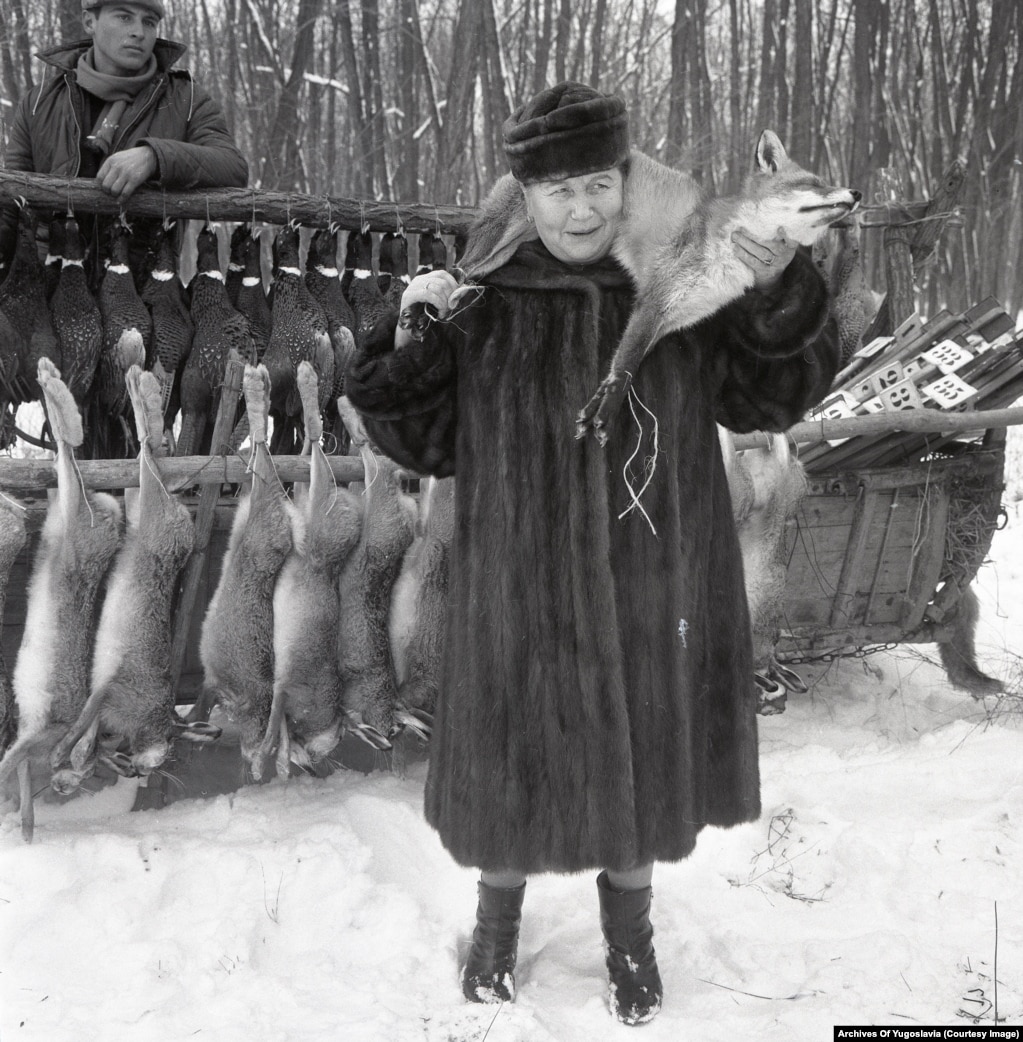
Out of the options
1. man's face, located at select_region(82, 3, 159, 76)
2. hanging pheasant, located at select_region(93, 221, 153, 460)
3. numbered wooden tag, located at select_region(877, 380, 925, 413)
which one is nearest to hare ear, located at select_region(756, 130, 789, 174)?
numbered wooden tag, located at select_region(877, 380, 925, 413)

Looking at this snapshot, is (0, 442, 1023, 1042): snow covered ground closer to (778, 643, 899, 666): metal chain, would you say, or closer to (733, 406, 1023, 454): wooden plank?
(778, 643, 899, 666): metal chain

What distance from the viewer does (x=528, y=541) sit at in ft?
6.68

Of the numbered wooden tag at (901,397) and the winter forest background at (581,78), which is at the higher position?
the winter forest background at (581,78)

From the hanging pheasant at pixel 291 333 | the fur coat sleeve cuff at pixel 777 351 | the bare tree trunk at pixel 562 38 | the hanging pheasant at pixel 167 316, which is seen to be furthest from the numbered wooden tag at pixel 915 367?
the bare tree trunk at pixel 562 38

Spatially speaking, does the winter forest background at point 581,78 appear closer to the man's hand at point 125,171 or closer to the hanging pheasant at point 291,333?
the hanging pheasant at point 291,333

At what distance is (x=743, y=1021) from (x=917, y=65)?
9409mm

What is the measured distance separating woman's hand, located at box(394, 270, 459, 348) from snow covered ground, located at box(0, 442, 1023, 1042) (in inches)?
59.3

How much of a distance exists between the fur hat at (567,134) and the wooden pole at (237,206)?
0.84 meters

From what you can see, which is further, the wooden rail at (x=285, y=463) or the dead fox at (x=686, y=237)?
the wooden rail at (x=285, y=463)

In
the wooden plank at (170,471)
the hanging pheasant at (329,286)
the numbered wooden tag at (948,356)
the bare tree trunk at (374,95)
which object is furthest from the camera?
the bare tree trunk at (374,95)

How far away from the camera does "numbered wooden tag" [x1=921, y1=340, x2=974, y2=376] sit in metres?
3.53

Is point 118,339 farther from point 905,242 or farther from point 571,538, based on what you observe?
point 905,242

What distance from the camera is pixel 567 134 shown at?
73.1 inches

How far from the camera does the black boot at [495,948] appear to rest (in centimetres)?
226
